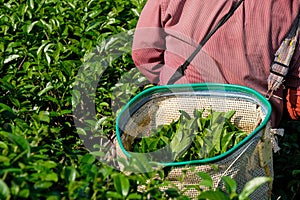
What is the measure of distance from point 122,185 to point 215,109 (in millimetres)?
923

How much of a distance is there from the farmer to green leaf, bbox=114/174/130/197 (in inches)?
42.9

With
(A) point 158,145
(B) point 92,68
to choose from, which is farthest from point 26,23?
(A) point 158,145

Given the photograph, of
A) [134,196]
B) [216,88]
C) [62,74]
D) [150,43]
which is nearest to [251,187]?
[134,196]

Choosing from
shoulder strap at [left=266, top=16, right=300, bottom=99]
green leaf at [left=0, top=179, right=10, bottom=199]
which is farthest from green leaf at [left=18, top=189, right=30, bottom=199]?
shoulder strap at [left=266, top=16, right=300, bottom=99]

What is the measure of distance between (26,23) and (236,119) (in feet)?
4.15

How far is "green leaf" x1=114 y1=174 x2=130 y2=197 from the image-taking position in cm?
186

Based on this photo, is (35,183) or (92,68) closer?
(35,183)

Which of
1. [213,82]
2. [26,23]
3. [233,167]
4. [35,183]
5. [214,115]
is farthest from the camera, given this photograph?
[26,23]

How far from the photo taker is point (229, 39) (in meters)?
2.83

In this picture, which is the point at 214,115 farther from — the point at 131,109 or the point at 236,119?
the point at 131,109

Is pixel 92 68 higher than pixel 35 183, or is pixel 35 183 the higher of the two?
pixel 92 68

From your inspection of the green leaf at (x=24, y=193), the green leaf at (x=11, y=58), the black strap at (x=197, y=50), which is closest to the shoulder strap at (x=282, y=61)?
the black strap at (x=197, y=50)

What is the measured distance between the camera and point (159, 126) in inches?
109

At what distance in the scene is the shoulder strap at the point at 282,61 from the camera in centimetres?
284
